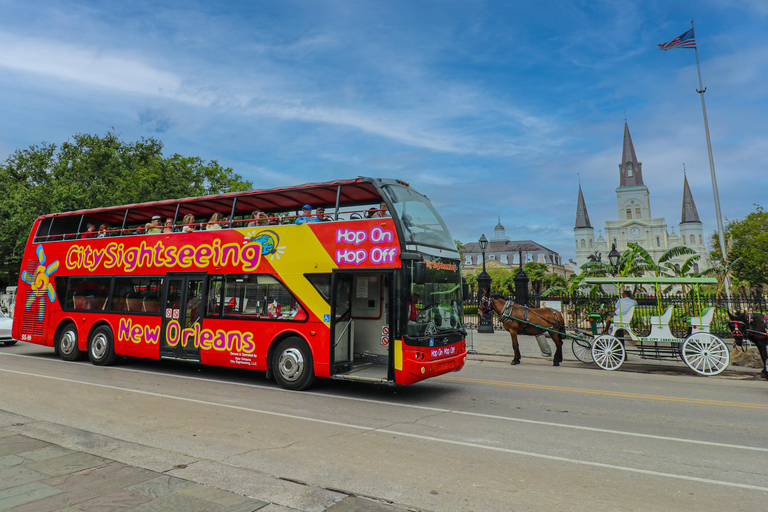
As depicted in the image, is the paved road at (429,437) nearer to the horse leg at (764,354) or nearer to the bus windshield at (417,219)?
the horse leg at (764,354)

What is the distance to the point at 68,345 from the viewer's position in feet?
43.8

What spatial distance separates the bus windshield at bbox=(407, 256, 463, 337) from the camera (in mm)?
8422

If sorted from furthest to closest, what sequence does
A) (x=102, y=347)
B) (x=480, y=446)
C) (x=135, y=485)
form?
(x=102, y=347), (x=480, y=446), (x=135, y=485)

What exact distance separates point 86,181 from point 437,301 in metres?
37.7

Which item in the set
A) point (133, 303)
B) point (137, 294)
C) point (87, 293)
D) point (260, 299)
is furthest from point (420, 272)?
point (87, 293)

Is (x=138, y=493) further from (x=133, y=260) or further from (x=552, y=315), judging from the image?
(x=552, y=315)

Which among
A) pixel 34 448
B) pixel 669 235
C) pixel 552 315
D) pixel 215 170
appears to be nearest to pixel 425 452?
pixel 34 448

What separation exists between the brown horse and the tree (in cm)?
3388

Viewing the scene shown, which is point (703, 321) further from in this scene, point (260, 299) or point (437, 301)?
point (260, 299)

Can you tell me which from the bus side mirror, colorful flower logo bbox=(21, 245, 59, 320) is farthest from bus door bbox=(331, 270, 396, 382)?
colorful flower logo bbox=(21, 245, 59, 320)

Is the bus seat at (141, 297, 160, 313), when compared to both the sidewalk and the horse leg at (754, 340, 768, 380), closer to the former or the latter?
the sidewalk

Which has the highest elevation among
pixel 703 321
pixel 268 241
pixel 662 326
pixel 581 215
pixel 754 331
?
pixel 581 215

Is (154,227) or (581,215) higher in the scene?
(581,215)

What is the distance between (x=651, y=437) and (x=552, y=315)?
318 inches
